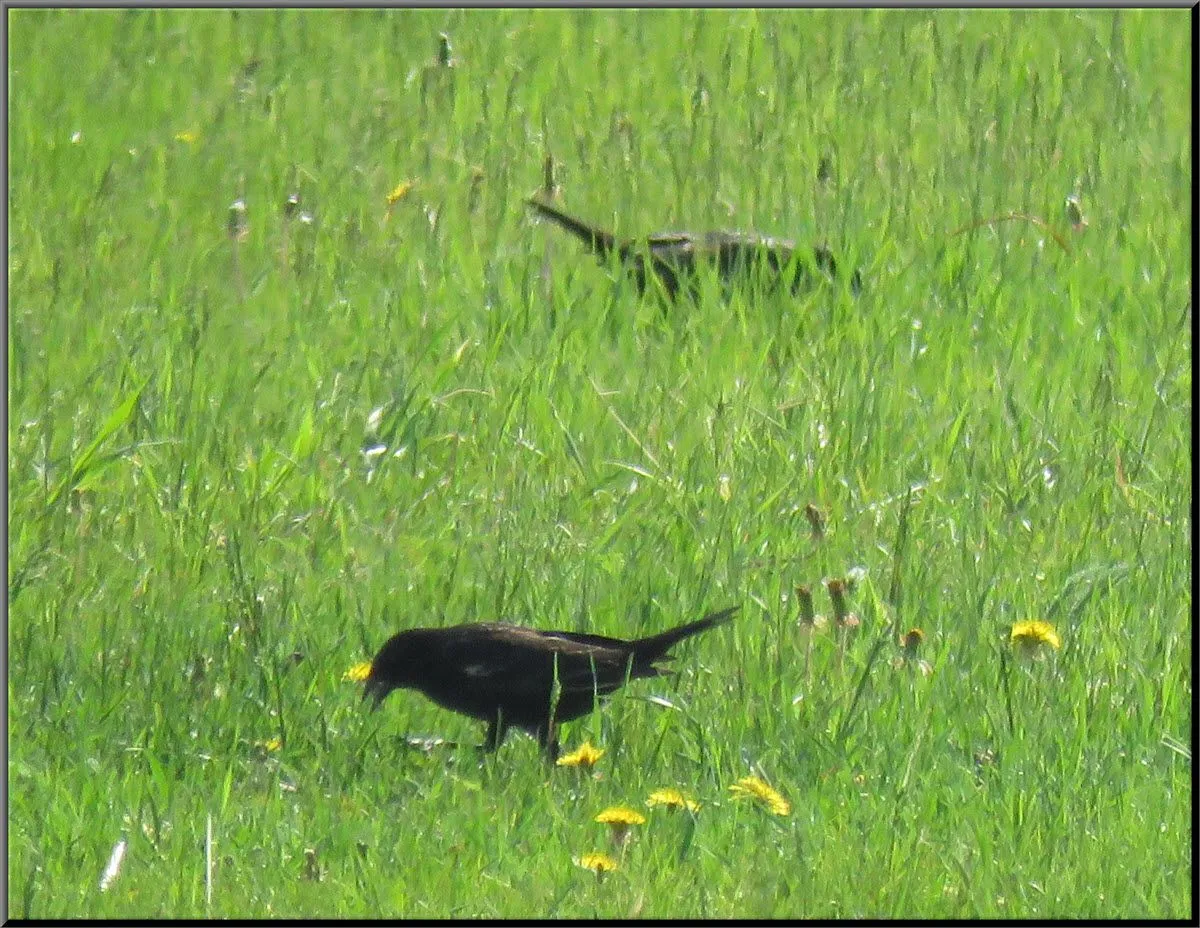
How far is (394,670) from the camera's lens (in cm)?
399

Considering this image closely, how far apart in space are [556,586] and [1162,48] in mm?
3829

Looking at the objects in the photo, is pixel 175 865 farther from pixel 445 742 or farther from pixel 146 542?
Result: pixel 146 542

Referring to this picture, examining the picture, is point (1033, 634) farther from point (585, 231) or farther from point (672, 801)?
point (585, 231)

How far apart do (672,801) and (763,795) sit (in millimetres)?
177

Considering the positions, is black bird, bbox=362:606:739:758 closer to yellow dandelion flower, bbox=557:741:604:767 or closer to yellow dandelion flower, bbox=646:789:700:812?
yellow dandelion flower, bbox=557:741:604:767

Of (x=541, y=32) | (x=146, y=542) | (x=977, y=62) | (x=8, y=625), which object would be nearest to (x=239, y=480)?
(x=146, y=542)

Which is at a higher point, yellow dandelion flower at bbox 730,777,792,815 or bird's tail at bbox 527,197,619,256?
bird's tail at bbox 527,197,619,256

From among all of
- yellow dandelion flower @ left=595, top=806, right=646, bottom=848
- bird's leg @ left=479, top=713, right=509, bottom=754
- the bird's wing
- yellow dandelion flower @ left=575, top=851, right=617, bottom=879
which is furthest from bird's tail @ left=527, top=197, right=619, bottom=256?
yellow dandelion flower @ left=575, top=851, right=617, bottom=879

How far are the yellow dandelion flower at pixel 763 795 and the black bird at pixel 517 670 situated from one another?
1.42 feet

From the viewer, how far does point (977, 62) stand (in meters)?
6.53

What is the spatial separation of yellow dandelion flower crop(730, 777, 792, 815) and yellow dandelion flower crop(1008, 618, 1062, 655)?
27.2 inches

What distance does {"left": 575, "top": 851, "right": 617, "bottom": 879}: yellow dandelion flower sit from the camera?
3.19 metres

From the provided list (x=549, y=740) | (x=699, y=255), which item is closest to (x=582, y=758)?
(x=549, y=740)

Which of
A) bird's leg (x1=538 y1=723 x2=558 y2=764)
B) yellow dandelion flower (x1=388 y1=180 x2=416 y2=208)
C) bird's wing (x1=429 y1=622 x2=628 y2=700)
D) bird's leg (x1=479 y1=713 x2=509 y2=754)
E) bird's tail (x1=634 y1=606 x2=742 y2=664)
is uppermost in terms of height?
yellow dandelion flower (x1=388 y1=180 x2=416 y2=208)
